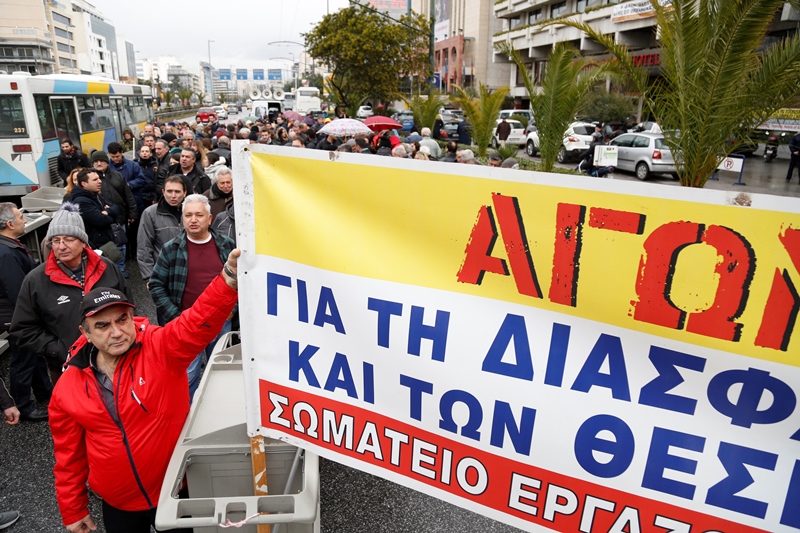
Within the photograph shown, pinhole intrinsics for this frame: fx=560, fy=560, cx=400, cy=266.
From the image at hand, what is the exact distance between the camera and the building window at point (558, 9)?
4241cm

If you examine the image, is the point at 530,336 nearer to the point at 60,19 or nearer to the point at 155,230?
the point at 155,230

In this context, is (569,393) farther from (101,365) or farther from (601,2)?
(601,2)

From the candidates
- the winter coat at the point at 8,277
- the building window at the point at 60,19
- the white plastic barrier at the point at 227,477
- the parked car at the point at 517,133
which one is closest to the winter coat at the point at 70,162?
the winter coat at the point at 8,277

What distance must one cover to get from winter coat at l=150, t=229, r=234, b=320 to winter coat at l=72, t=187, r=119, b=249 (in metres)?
2.32

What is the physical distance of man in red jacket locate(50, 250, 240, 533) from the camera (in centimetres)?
228

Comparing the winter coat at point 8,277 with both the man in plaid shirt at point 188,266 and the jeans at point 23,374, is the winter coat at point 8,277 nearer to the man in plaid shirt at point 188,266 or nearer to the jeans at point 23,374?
the jeans at point 23,374

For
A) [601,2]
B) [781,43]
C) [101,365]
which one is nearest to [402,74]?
[601,2]

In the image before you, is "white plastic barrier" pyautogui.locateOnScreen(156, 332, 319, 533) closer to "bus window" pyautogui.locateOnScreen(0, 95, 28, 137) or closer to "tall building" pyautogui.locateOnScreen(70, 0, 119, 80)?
"bus window" pyautogui.locateOnScreen(0, 95, 28, 137)

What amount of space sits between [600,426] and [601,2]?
142ft

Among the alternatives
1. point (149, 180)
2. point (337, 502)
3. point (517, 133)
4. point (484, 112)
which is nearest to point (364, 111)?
point (517, 133)

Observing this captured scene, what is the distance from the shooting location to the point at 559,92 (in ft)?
27.3

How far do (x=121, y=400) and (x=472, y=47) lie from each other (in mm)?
62294

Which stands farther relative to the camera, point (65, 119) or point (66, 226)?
point (65, 119)

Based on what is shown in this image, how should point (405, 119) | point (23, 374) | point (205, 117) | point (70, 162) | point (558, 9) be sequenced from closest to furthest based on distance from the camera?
point (23, 374) → point (70, 162) → point (405, 119) → point (205, 117) → point (558, 9)
